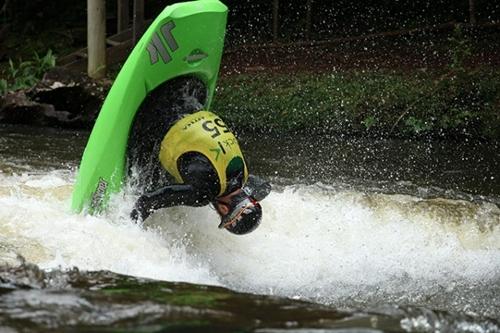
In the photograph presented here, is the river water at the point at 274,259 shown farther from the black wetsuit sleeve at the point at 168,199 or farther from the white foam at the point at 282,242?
the black wetsuit sleeve at the point at 168,199

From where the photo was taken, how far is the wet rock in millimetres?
11492

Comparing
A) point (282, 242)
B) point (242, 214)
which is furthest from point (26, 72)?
point (242, 214)

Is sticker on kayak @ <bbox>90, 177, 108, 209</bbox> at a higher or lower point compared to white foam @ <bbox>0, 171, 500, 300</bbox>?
higher

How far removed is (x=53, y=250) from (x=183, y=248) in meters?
0.75

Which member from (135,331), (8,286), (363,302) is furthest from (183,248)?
(135,331)

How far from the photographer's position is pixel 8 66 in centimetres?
1530

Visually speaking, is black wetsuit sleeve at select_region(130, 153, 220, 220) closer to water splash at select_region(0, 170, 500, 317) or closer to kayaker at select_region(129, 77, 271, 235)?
kayaker at select_region(129, 77, 271, 235)

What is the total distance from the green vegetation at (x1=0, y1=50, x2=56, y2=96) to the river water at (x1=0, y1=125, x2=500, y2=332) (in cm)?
473

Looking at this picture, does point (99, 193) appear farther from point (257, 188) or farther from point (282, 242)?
point (282, 242)

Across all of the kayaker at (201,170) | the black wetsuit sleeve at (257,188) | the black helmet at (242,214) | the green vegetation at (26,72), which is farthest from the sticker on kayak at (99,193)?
the green vegetation at (26,72)

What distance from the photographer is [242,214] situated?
493cm

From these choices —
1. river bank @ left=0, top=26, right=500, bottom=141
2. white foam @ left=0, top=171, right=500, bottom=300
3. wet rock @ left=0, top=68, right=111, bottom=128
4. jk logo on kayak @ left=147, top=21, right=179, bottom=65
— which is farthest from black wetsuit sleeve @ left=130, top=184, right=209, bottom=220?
wet rock @ left=0, top=68, right=111, bottom=128

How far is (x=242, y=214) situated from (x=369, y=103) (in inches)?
280

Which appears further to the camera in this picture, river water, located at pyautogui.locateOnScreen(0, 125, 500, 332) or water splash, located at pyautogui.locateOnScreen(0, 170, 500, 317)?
water splash, located at pyautogui.locateOnScreen(0, 170, 500, 317)
